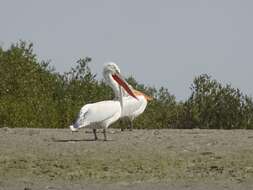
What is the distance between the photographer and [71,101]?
29.0m

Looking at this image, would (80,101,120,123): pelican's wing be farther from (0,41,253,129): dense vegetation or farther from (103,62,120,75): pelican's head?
(0,41,253,129): dense vegetation

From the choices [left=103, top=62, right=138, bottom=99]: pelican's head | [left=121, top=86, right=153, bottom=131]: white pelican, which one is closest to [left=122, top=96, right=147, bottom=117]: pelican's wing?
[left=121, top=86, right=153, bottom=131]: white pelican

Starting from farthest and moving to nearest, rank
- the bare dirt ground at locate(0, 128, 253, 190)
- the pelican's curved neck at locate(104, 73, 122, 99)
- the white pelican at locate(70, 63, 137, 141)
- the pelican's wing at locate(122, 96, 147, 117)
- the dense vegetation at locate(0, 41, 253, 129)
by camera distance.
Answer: the dense vegetation at locate(0, 41, 253, 129), the pelican's wing at locate(122, 96, 147, 117), the pelican's curved neck at locate(104, 73, 122, 99), the white pelican at locate(70, 63, 137, 141), the bare dirt ground at locate(0, 128, 253, 190)

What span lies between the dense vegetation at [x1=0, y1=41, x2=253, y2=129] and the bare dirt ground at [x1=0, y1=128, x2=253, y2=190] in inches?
259

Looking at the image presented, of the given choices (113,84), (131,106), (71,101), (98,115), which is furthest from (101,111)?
(71,101)

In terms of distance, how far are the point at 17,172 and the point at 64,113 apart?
12402 millimetres

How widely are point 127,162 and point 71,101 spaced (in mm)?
13418

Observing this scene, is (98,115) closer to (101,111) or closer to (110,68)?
(101,111)

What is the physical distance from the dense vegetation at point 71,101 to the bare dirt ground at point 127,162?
6590 millimetres

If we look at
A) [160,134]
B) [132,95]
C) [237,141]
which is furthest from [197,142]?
[132,95]

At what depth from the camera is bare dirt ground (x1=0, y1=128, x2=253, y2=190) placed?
555 inches

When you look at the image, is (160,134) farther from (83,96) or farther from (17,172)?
(83,96)

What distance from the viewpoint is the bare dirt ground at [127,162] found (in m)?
14.1

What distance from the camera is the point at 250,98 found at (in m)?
26.6
